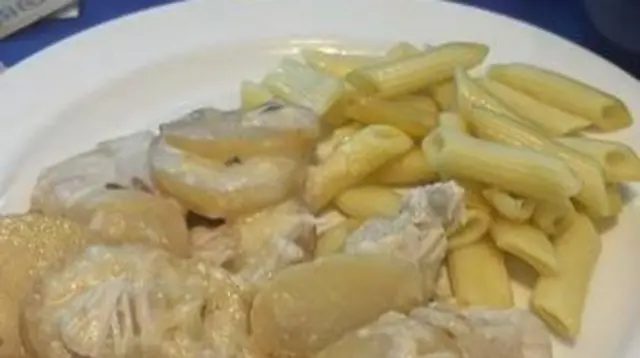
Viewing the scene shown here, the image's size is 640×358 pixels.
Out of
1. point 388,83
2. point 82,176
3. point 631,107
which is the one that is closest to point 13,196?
point 82,176

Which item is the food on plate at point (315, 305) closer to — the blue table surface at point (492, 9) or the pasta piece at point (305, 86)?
the pasta piece at point (305, 86)

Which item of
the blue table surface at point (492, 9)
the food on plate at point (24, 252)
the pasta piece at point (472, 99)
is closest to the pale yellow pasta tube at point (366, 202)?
the pasta piece at point (472, 99)

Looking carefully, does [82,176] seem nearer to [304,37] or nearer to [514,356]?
[304,37]

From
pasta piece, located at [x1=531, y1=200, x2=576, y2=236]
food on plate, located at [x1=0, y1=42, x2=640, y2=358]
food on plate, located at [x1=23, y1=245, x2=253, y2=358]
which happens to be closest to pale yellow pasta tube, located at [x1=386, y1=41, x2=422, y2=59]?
food on plate, located at [x1=0, y1=42, x2=640, y2=358]

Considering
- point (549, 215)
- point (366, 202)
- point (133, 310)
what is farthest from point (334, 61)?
point (133, 310)

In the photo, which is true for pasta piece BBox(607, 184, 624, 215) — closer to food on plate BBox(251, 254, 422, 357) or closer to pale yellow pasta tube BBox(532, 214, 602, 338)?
pale yellow pasta tube BBox(532, 214, 602, 338)

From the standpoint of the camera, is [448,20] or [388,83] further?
[448,20]
